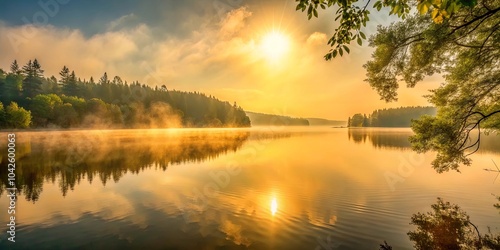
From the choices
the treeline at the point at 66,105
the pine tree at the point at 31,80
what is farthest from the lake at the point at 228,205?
the pine tree at the point at 31,80

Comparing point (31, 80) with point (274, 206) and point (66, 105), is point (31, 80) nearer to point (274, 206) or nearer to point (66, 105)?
point (66, 105)

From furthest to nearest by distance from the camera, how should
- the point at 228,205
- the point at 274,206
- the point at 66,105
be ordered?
1. the point at 66,105
2. the point at 228,205
3. the point at 274,206

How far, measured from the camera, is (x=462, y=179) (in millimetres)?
20703

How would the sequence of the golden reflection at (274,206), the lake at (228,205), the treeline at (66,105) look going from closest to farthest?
the lake at (228,205), the golden reflection at (274,206), the treeline at (66,105)

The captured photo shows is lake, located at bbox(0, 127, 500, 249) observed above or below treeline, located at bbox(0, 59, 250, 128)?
below

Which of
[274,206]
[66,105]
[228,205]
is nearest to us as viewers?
[274,206]

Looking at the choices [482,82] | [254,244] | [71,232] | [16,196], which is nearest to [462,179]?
[482,82]

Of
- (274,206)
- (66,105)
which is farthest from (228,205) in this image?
(66,105)

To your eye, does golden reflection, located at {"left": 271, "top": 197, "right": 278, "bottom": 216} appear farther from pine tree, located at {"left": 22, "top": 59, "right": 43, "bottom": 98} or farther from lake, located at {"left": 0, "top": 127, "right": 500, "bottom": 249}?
pine tree, located at {"left": 22, "top": 59, "right": 43, "bottom": 98}

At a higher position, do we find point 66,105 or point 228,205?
point 66,105

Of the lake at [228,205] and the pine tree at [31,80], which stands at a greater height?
the pine tree at [31,80]

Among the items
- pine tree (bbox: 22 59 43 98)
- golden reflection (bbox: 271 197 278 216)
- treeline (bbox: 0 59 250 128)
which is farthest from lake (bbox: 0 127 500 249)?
pine tree (bbox: 22 59 43 98)

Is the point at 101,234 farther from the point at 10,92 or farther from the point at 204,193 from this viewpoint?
the point at 10,92

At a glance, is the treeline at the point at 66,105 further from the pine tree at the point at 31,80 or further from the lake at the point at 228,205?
the lake at the point at 228,205
